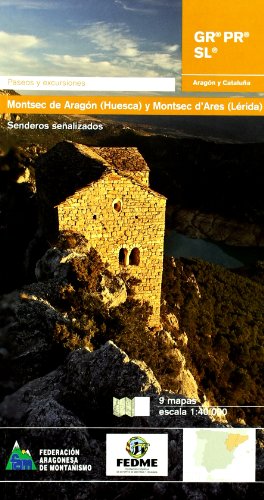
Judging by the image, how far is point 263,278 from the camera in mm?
8867

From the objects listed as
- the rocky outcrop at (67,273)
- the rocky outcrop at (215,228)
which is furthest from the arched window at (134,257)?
the rocky outcrop at (215,228)

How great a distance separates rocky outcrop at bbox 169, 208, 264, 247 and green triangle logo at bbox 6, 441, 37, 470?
3849 millimetres

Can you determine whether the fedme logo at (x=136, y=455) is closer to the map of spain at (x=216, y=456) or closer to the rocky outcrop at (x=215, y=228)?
the map of spain at (x=216, y=456)

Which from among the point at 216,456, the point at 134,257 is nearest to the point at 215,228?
the point at 134,257

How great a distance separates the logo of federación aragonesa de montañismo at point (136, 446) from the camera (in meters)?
3.80

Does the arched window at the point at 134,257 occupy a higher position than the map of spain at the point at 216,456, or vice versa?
the arched window at the point at 134,257

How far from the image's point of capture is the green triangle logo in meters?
3.71

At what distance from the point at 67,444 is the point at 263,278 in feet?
19.1

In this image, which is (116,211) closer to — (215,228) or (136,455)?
(215,228)

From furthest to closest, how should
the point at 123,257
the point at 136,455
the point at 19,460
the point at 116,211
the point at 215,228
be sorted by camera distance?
the point at 215,228
the point at 123,257
the point at 116,211
the point at 136,455
the point at 19,460

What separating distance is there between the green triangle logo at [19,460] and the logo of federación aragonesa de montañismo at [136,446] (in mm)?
681

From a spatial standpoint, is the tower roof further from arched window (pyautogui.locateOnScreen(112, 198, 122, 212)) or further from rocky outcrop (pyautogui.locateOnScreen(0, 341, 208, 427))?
rocky outcrop (pyautogui.locateOnScreen(0, 341, 208, 427))

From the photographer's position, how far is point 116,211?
562 cm

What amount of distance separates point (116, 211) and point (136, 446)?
2.57m
